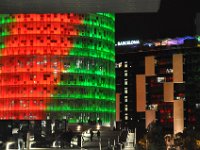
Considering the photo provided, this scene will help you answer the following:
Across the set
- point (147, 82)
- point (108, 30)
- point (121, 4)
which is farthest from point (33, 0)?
point (147, 82)

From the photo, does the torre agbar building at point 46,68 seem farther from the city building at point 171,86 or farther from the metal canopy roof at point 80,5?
the metal canopy roof at point 80,5

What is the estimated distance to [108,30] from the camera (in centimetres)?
13650

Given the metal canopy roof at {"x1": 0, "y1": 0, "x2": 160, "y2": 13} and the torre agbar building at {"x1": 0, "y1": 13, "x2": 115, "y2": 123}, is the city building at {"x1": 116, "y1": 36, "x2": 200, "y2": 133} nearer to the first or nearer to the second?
the torre agbar building at {"x1": 0, "y1": 13, "x2": 115, "y2": 123}

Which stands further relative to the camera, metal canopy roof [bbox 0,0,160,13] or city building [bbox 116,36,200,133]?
city building [bbox 116,36,200,133]

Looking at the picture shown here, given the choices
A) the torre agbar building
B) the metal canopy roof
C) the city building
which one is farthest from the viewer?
the city building

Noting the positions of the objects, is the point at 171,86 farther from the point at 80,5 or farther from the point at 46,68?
the point at 80,5

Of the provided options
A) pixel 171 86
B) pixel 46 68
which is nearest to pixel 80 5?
pixel 46 68

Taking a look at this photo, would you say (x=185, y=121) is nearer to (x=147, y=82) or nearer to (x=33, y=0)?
(x=147, y=82)

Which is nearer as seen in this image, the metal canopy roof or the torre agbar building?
the metal canopy roof

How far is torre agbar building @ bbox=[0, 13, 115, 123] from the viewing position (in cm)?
12612

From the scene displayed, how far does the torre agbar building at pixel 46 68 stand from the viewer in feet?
414

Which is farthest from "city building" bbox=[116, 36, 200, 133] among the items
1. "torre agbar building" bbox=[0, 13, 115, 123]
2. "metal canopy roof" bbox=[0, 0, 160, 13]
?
"metal canopy roof" bbox=[0, 0, 160, 13]

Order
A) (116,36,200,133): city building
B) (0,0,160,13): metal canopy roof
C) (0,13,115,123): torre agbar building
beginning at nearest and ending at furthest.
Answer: (0,0,160,13): metal canopy roof < (0,13,115,123): torre agbar building < (116,36,200,133): city building

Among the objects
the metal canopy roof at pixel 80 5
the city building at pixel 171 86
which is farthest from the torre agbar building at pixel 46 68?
the metal canopy roof at pixel 80 5
